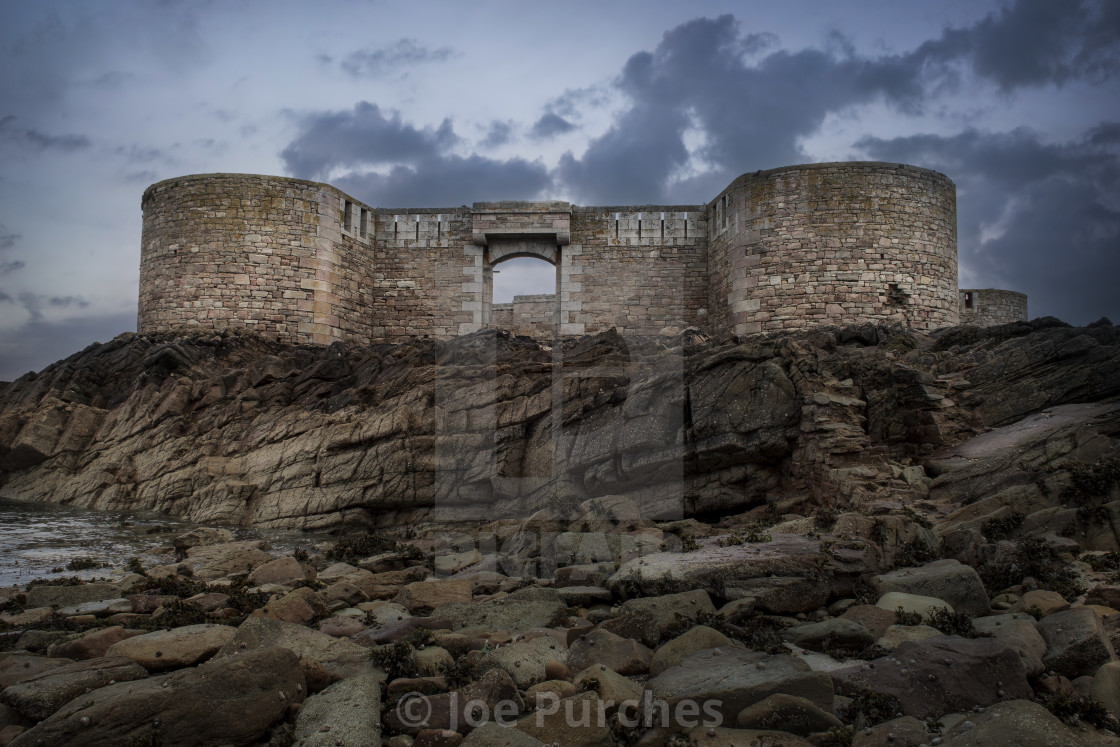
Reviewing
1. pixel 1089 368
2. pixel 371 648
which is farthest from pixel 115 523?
pixel 1089 368

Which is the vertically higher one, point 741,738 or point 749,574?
point 749,574

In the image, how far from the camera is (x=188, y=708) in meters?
4.71

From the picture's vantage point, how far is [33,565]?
10664 millimetres

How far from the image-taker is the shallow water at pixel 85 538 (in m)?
10.6

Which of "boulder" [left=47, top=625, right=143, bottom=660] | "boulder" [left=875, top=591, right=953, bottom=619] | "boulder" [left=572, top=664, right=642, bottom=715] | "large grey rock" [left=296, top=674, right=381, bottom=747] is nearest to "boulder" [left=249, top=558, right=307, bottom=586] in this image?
"boulder" [left=47, top=625, right=143, bottom=660]

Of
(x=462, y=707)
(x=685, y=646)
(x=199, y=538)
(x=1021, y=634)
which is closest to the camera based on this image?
(x=462, y=707)

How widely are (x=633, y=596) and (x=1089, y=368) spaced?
8674mm

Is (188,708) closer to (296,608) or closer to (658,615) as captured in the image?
(296,608)

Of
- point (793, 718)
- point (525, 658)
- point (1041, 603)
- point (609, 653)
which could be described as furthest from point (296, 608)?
point (1041, 603)

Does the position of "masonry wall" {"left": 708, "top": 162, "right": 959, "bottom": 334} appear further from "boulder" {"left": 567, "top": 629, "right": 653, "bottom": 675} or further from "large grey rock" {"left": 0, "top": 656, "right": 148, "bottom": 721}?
"large grey rock" {"left": 0, "top": 656, "right": 148, "bottom": 721}

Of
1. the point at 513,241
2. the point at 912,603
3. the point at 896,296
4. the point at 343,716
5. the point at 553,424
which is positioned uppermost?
the point at 513,241

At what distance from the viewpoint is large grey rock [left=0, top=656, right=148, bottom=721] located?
194 inches

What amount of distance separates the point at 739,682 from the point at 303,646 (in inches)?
141

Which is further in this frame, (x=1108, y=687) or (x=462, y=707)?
(x=462, y=707)
